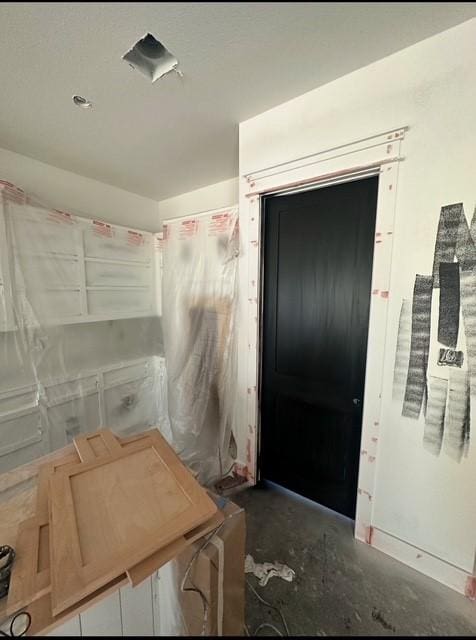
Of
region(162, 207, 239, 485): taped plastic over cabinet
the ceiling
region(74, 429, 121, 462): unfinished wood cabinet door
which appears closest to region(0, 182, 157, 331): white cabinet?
region(162, 207, 239, 485): taped plastic over cabinet

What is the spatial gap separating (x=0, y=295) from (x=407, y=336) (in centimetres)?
239

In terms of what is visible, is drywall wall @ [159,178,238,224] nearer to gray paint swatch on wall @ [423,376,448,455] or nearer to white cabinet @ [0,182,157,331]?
white cabinet @ [0,182,157,331]

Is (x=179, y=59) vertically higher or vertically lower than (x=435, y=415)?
higher

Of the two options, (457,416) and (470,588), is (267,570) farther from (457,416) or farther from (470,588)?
(457,416)

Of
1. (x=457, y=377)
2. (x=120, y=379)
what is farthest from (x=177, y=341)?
(x=457, y=377)

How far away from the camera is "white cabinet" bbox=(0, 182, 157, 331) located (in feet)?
5.54

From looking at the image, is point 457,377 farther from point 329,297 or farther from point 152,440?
point 152,440

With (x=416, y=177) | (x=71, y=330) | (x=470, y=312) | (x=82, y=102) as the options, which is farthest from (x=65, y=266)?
(x=470, y=312)

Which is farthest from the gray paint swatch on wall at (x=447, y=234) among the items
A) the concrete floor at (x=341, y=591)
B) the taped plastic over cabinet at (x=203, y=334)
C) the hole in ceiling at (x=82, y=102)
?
the hole in ceiling at (x=82, y=102)

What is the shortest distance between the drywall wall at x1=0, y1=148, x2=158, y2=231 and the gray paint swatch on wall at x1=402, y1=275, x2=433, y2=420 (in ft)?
8.09

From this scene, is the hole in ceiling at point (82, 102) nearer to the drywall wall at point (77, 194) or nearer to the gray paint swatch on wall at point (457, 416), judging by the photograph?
the drywall wall at point (77, 194)

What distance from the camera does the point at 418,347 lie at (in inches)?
49.6

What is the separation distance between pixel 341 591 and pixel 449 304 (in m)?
1.45

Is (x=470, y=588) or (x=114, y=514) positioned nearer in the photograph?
(x=114, y=514)
